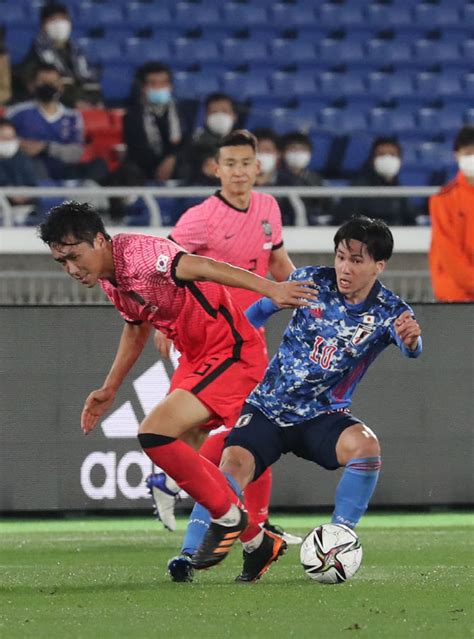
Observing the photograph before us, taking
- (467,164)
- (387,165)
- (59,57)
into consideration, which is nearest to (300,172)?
(387,165)

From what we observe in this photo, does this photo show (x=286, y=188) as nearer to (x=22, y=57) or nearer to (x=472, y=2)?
(x=22, y=57)

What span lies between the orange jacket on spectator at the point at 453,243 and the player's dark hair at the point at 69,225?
14.9ft

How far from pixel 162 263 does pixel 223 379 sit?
0.63 m

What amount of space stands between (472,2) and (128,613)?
14792 millimetres

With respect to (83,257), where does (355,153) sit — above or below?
above

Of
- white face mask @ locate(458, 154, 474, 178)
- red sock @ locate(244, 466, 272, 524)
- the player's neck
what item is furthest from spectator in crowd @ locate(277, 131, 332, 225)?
red sock @ locate(244, 466, 272, 524)

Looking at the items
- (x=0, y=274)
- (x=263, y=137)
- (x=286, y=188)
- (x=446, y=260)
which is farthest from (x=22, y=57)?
(x=446, y=260)

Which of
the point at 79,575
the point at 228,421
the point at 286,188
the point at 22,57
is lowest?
the point at 79,575

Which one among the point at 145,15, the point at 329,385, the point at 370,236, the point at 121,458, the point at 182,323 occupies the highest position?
the point at 145,15

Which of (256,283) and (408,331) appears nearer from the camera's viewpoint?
(256,283)

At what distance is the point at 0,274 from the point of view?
1045 cm

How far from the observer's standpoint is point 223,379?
246 inches

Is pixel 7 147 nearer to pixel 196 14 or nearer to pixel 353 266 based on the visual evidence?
pixel 196 14

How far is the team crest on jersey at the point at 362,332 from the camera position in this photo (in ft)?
20.3
